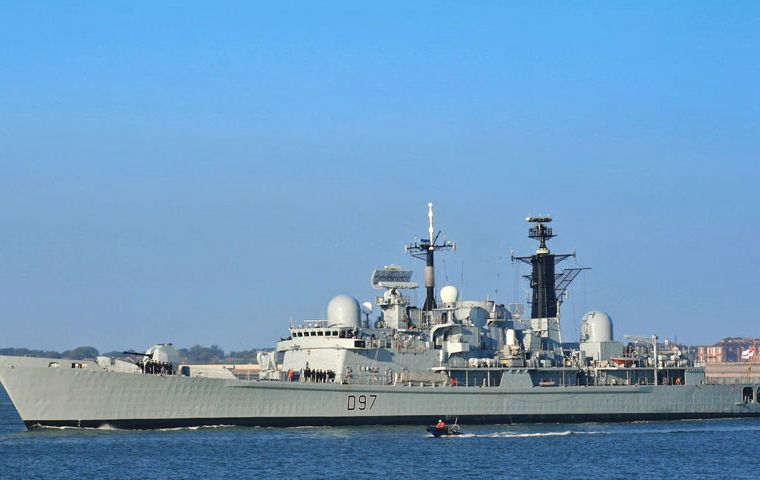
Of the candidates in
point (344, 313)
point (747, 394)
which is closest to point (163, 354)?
point (344, 313)

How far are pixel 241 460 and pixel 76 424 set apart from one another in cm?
1143

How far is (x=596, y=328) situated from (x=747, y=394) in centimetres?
969

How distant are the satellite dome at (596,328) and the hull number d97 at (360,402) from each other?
15471mm

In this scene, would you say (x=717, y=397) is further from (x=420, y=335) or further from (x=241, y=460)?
(x=241, y=460)

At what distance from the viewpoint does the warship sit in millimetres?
50438

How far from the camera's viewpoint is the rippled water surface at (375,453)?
4041 centimetres

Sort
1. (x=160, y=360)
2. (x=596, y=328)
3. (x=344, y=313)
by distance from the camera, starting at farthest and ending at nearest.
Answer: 1. (x=596, y=328)
2. (x=344, y=313)
3. (x=160, y=360)

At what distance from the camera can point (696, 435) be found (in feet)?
180

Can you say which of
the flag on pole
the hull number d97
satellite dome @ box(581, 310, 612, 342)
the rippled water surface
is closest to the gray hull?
the hull number d97

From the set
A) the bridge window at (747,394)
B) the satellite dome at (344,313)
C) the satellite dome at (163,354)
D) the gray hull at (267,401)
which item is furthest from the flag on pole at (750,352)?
the satellite dome at (163,354)

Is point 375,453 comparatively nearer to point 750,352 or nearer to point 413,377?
point 413,377

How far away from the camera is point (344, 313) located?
5662 centimetres

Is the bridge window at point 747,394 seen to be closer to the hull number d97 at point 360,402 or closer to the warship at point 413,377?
the warship at point 413,377

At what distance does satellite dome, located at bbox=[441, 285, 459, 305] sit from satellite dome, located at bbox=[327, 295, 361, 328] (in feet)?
17.7
